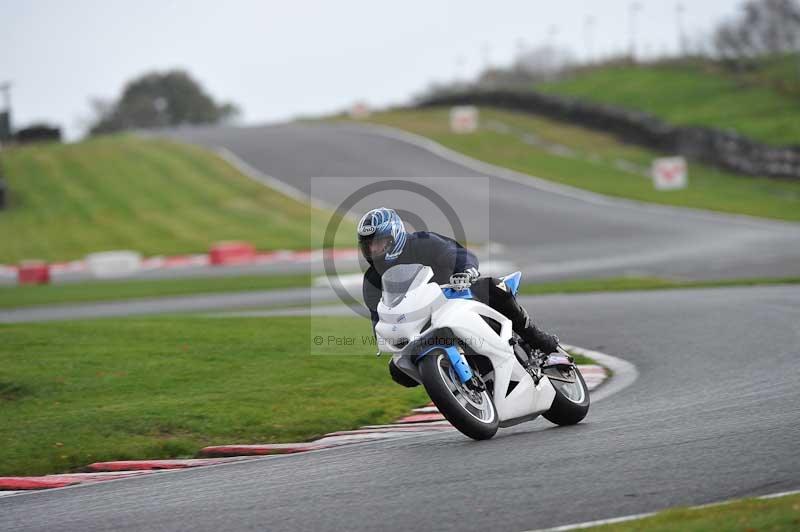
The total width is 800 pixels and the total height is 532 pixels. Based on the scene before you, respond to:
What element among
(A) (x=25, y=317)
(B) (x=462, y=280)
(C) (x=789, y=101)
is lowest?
(A) (x=25, y=317)

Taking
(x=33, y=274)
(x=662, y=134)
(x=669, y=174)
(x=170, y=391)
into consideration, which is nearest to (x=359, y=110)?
(x=662, y=134)

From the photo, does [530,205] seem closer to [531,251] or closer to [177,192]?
[531,251]

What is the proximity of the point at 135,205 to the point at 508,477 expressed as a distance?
3478cm

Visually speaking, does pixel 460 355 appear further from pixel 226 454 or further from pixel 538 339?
pixel 226 454

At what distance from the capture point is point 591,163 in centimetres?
4109

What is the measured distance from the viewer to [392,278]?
7.36m

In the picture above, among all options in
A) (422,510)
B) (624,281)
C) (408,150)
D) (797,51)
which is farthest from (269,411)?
(797,51)

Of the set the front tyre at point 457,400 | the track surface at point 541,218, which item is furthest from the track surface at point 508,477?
the track surface at point 541,218

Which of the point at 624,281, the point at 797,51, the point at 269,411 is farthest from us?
the point at 797,51

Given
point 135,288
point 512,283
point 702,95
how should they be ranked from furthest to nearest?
point 702,95 < point 135,288 < point 512,283

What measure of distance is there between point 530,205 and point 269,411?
25.7 meters

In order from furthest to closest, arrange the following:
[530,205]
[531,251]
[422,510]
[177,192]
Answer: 1. [177,192]
2. [530,205]
3. [531,251]
4. [422,510]

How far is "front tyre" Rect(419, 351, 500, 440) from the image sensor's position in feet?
23.2

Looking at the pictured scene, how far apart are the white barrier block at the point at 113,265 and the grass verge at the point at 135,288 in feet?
6.05
